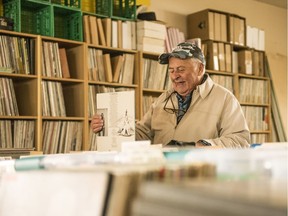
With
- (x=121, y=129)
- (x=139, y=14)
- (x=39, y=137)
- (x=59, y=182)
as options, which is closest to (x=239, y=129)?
(x=121, y=129)

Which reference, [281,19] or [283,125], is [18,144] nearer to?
[283,125]

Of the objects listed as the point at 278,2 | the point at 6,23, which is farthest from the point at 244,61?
the point at 6,23

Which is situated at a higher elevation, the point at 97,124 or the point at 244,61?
the point at 244,61

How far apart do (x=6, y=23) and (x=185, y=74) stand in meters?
1.89

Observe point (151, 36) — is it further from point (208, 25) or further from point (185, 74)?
point (185, 74)

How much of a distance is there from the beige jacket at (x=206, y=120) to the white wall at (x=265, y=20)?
10.1ft

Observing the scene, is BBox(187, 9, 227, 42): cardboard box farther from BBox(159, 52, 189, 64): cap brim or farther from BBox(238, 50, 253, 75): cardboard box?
BBox(159, 52, 189, 64): cap brim

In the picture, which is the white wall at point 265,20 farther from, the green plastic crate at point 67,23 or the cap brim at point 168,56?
the cap brim at point 168,56

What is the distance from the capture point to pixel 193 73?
242 centimetres

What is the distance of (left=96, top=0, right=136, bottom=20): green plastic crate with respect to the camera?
4395 millimetres

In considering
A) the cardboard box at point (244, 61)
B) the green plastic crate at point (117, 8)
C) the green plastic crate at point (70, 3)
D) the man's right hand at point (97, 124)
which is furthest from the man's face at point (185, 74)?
the cardboard box at point (244, 61)

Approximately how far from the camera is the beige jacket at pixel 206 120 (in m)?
2.13

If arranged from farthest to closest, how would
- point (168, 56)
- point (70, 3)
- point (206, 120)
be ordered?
point (70, 3) → point (168, 56) → point (206, 120)

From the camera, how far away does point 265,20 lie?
652 centimetres
